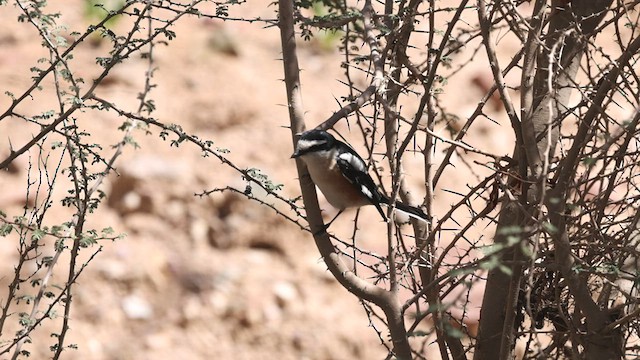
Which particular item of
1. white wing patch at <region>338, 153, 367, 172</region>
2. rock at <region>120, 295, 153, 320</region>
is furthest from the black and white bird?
rock at <region>120, 295, 153, 320</region>

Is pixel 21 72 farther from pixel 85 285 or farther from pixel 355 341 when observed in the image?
pixel 355 341

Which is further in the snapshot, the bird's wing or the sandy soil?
the sandy soil

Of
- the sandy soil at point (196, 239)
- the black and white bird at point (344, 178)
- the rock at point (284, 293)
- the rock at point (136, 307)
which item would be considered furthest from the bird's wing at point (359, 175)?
the rock at point (136, 307)

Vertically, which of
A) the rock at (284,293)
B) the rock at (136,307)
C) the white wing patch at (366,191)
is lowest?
the white wing patch at (366,191)

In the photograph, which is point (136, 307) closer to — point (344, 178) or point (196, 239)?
point (196, 239)

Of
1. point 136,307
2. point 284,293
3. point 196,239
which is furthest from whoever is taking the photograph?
point 196,239

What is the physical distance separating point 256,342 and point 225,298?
385mm

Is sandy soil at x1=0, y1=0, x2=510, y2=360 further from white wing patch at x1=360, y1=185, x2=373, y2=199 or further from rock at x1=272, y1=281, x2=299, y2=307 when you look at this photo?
white wing patch at x1=360, y1=185, x2=373, y2=199

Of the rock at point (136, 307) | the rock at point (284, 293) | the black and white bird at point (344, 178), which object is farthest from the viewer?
the rock at point (284, 293)

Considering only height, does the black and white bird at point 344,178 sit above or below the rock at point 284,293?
below

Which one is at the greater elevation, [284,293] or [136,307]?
[284,293]

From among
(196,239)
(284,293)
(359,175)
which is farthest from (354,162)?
(196,239)

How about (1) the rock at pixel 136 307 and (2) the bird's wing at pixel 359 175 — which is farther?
(1) the rock at pixel 136 307

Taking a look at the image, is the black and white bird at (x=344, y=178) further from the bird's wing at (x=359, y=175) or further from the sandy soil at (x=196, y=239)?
the sandy soil at (x=196, y=239)
